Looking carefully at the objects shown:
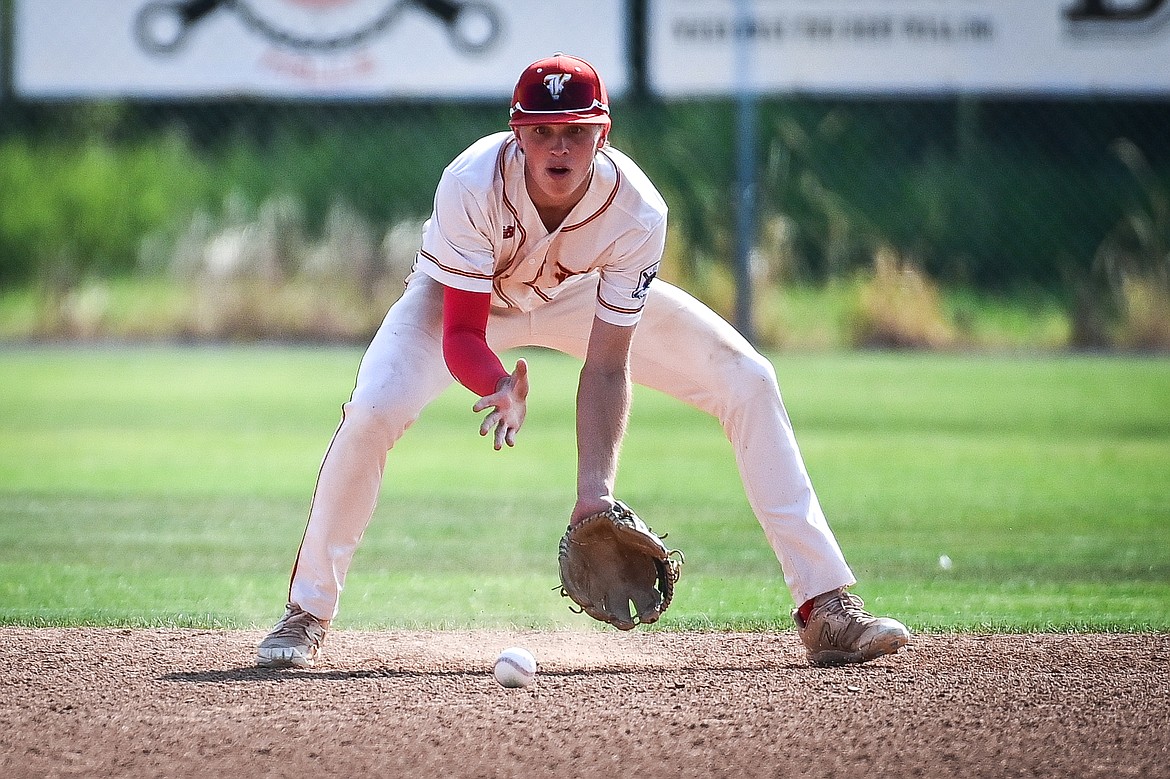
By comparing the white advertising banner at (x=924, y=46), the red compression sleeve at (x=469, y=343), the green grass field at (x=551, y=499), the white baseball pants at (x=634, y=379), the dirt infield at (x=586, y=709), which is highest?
the white advertising banner at (x=924, y=46)

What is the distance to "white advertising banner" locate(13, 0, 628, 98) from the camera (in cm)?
1727

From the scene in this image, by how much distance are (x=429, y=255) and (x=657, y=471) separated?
441cm

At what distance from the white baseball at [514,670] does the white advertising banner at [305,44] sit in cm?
1343

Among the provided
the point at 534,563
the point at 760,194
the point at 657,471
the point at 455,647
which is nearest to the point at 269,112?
the point at 760,194

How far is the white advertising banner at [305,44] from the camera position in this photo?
1727 centimetres

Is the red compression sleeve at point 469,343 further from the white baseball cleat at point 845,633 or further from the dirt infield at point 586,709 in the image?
the white baseball cleat at point 845,633

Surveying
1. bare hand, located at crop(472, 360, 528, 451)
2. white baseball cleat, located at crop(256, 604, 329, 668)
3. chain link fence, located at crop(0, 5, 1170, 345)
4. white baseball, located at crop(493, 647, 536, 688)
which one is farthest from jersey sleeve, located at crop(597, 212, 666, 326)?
chain link fence, located at crop(0, 5, 1170, 345)

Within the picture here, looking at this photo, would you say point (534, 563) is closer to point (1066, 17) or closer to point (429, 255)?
point (429, 255)

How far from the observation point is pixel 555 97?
4270mm

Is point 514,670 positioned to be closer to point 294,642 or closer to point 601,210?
point 294,642

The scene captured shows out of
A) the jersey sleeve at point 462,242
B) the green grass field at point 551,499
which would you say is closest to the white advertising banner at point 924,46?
the green grass field at point 551,499

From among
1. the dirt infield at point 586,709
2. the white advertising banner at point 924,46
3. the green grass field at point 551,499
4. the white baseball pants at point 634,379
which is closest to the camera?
the dirt infield at point 586,709

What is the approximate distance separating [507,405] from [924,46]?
13800mm

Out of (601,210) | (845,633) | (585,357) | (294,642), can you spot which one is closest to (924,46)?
(585,357)
